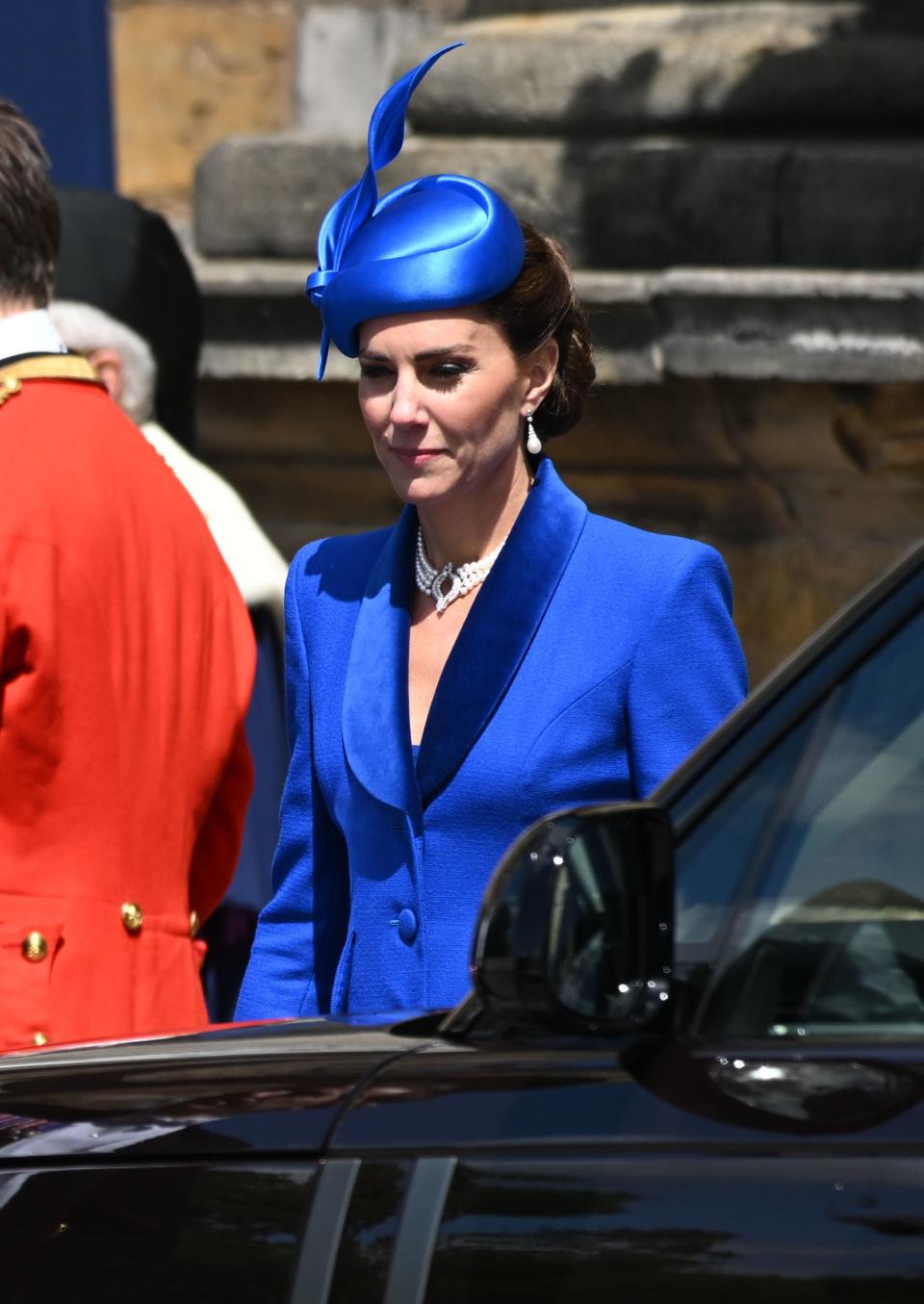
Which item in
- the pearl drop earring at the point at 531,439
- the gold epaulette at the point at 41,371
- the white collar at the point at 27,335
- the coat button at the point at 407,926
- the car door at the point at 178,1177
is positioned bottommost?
the coat button at the point at 407,926

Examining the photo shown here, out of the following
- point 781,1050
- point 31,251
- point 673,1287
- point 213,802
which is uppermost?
point 31,251

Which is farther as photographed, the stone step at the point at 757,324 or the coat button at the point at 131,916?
Result: the stone step at the point at 757,324

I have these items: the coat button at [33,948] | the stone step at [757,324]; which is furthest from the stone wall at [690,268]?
the coat button at [33,948]

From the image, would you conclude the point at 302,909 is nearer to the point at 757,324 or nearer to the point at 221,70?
the point at 757,324

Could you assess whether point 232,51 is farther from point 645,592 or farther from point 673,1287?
point 673,1287

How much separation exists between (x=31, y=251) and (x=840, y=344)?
6.64ft

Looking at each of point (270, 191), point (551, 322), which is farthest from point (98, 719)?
point (270, 191)

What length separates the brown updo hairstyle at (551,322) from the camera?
305cm

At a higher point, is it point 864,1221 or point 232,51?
point 232,51

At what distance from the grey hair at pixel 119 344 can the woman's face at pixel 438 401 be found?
1599mm

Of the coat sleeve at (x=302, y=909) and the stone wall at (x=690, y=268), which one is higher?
the stone wall at (x=690, y=268)

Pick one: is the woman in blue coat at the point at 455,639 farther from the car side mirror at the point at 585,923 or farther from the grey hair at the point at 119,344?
the grey hair at the point at 119,344

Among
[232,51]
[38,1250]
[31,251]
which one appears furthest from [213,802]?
[232,51]

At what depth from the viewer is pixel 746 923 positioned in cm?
190
